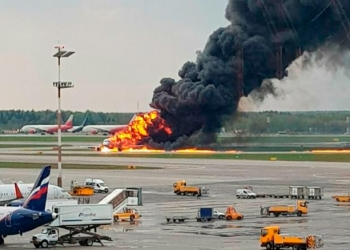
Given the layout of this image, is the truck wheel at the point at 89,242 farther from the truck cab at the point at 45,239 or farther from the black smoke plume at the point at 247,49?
the black smoke plume at the point at 247,49

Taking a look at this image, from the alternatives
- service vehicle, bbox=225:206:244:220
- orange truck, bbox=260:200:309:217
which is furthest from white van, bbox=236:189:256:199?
service vehicle, bbox=225:206:244:220

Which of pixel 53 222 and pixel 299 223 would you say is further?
pixel 299 223

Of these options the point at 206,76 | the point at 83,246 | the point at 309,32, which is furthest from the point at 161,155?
the point at 83,246

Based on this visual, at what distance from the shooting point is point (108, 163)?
558ft

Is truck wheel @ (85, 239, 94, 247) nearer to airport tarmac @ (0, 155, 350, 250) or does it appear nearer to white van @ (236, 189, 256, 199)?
airport tarmac @ (0, 155, 350, 250)

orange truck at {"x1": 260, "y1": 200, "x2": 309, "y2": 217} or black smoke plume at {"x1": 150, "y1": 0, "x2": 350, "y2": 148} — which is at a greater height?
black smoke plume at {"x1": 150, "y1": 0, "x2": 350, "y2": 148}

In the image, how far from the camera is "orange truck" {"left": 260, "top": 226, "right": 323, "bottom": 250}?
62.2m

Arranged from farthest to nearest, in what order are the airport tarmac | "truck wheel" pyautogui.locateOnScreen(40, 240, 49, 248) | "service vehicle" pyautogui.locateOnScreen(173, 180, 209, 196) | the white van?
"service vehicle" pyautogui.locateOnScreen(173, 180, 209, 196)
the white van
the airport tarmac
"truck wheel" pyautogui.locateOnScreen(40, 240, 49, 248)

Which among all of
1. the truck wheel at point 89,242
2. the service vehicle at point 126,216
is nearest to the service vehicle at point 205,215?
the service vehicle at point 126,216

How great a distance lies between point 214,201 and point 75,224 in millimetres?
37012

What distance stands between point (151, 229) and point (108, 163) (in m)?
95.4

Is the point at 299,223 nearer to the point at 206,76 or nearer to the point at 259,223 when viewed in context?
the point at 259,223

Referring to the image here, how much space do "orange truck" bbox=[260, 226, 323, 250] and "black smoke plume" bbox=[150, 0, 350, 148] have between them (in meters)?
128

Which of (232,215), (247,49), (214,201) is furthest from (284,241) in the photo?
(247,49)
